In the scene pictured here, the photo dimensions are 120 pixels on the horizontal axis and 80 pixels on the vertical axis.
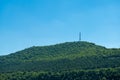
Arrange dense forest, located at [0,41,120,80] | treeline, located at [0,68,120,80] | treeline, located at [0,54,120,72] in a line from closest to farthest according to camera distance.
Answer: treeline, located at [0,68,120,80] → dense forest, located at [0,41,120,80] → treeline, located at [0,54,120,72]

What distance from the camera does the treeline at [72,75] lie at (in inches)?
6147

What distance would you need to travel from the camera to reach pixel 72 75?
16388 centimetres

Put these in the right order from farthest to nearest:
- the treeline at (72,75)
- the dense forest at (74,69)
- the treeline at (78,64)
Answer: the treeline at (78,64) → the dense forest at (74,69) → the treeline at (72,75)

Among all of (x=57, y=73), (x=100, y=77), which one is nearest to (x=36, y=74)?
(x=57, y=73)

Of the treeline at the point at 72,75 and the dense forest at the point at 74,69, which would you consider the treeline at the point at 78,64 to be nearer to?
the dense forest at the point at 74,69

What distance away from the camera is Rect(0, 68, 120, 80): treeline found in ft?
512

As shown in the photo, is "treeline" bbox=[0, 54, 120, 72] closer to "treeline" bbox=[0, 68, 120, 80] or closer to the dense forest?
the dense forest

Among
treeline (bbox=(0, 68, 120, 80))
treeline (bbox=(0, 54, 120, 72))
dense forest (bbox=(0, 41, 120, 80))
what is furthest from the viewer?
treeline (bbox=(0, 54, 120, 72))

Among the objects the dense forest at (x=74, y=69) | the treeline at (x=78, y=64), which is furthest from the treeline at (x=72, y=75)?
the treeline at (x=78, y=64)

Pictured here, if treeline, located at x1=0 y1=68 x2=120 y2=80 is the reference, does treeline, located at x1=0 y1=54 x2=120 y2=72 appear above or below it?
above

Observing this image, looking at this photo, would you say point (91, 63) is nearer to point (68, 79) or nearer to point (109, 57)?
point (109, 57)

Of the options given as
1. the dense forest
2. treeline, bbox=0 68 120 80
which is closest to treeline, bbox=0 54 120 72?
the dense forest

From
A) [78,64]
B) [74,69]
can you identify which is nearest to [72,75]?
[74,69]

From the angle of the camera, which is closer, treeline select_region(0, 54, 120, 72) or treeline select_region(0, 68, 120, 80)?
treeline select_region(0, 68, 120, 80)
